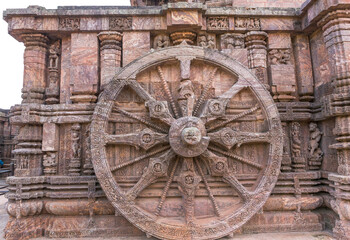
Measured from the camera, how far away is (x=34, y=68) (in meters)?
4.79

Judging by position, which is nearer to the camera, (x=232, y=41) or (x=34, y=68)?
(x=34, y=68)

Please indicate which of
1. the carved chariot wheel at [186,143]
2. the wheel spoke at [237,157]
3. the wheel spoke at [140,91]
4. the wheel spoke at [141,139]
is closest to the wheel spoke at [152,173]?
the carved chariot wheel at [186,143]

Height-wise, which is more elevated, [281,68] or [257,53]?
[257,53]

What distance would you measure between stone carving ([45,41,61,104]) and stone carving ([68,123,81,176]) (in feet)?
2.94

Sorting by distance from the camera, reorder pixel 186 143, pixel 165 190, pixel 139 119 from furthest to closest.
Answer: pixel 139 119 < pixel 165 190 < pixel 186 143

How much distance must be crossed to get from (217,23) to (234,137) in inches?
109

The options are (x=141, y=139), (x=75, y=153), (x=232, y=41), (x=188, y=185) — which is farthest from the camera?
(x=232, y=41)

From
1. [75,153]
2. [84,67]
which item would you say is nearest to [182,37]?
[84,67]

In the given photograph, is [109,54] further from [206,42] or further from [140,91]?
[206,42]

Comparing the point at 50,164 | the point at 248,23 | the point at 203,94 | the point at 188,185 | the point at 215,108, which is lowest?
the point at 188,185

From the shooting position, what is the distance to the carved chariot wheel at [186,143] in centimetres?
397

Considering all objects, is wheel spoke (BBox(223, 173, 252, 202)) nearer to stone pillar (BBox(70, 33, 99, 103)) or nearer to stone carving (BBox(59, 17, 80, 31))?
stone pillar (BBox(70, 33, 99, 103))

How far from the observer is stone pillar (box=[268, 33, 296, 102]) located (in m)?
4.86

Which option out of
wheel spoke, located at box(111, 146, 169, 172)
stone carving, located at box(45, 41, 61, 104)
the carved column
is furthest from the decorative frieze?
the carved column
